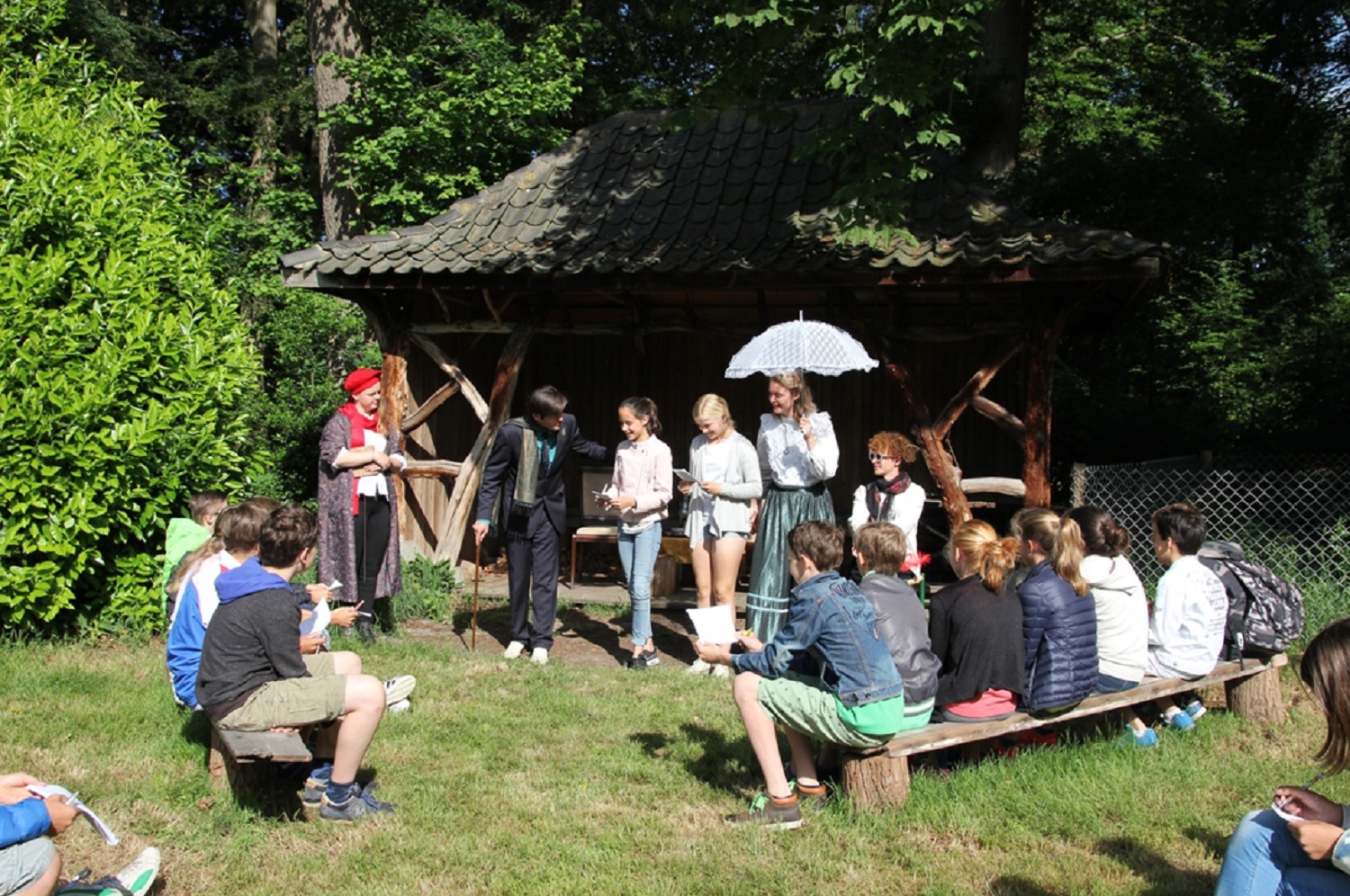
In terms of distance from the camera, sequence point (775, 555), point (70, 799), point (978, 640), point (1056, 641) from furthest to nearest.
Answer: point (775, 555) → point (1056, 641) → point (978, 640) → point (70, 799)

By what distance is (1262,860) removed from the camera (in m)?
3.15

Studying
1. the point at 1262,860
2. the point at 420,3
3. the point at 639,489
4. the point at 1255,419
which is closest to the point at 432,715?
the point at 639,489

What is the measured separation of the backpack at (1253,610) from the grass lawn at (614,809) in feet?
1.31

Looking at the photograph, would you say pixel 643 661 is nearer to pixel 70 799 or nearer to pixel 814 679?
pixel 814 679

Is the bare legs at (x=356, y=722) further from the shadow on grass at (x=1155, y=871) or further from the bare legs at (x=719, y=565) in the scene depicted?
the bare legs at (x=719, y=565)

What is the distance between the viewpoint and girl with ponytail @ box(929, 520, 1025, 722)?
4.76 metres

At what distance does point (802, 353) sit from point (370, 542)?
10.2ft

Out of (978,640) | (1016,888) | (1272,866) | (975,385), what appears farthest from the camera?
(975,385)

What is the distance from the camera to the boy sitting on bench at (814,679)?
4336 millimetres

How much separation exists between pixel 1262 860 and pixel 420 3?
47.6 feet

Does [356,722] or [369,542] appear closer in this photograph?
[356,722]

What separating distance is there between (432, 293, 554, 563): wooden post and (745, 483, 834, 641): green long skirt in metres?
3.64

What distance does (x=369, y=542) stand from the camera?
752 centimetres

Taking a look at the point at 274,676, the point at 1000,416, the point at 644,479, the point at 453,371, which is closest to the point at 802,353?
the point at 644,479
